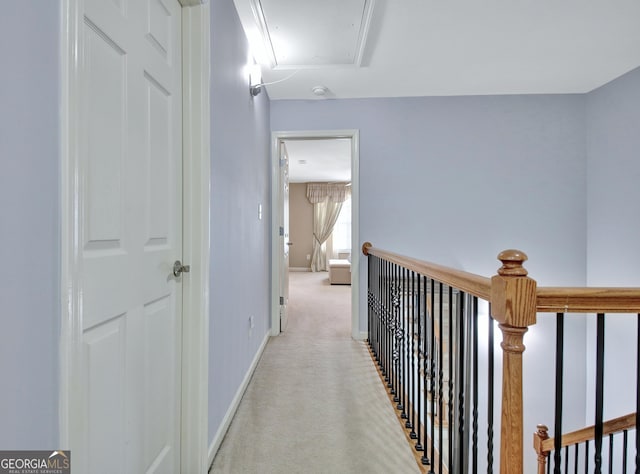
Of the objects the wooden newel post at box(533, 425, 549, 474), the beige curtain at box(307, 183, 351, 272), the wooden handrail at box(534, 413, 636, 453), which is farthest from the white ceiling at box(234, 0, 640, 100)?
the beige curtain at box(307, 183, 351, 272)

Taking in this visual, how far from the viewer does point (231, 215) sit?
6.18 ft

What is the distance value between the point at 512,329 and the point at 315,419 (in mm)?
1396

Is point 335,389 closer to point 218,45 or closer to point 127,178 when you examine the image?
point 127,178

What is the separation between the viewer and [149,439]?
110 cm

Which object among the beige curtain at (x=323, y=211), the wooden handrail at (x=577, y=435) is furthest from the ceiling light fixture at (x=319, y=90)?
the beige curtain at (x=323, y=211)

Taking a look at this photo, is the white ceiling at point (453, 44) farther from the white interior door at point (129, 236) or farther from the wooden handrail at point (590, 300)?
the wooden handrail at point (590, 300)

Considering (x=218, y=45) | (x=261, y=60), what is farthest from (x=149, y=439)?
(x=261, y=60)

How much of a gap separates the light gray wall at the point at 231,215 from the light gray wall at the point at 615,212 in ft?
10.6

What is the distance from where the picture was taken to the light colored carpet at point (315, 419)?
150cm

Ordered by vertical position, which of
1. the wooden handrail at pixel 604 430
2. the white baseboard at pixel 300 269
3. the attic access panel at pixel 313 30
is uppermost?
the attic access panel at pixel 313 30

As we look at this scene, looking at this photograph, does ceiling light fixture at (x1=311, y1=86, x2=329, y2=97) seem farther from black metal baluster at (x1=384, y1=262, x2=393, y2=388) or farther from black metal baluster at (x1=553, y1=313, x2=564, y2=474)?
black metal baluster at (x1=553, y1=313, x2=564, y2=474)

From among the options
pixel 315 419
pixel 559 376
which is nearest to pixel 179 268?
pixel 315 419

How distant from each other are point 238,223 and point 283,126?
167cm

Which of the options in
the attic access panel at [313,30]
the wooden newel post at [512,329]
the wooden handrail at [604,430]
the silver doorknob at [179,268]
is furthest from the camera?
the attic access panel at [313,30]
